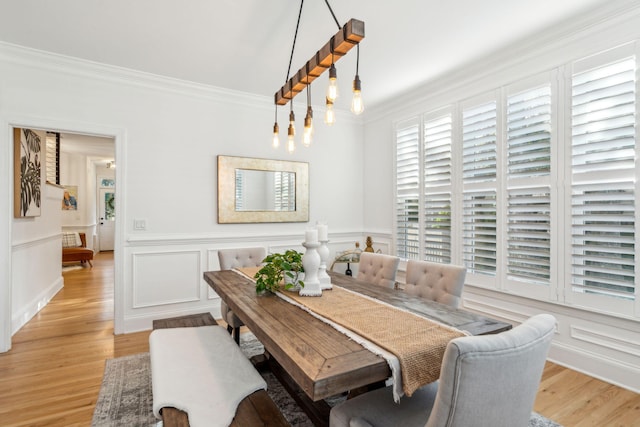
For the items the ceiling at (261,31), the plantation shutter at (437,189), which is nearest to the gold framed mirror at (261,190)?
the ceiling at (261,31)

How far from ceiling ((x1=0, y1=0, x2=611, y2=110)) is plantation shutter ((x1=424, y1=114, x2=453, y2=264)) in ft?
2.01

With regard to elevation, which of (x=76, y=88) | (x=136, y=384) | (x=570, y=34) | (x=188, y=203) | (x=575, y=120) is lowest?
(x=136, y=384)

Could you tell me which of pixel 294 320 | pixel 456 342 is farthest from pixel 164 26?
pixel 456 342

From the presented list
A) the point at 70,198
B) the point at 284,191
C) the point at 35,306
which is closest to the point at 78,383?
the point at 35,306

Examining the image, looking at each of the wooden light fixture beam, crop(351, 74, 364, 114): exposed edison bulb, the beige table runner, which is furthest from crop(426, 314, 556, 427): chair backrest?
the wooden light fixture beam

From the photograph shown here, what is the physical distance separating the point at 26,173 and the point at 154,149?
62.3 inches

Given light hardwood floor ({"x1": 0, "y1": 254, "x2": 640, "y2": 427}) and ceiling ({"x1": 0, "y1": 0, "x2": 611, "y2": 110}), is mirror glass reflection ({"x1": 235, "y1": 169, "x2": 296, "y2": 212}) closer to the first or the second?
ceiling ({"x1": 0, "y1": 0, "x2": 611, "y2": 110})

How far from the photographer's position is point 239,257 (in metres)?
3.14

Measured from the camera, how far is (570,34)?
8.52ft

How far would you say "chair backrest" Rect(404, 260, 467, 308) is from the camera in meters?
2.08

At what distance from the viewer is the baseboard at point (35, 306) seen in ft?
11.2

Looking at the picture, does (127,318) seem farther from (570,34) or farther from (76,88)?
(570,34)

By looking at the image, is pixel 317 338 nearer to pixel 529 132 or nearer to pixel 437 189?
pixel 529 132

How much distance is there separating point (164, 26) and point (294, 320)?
8.10 feet
